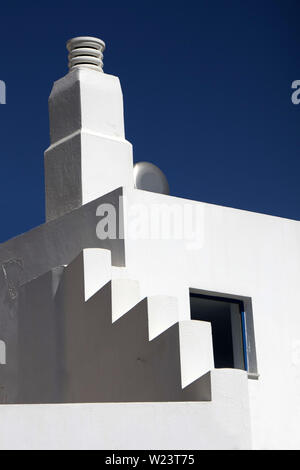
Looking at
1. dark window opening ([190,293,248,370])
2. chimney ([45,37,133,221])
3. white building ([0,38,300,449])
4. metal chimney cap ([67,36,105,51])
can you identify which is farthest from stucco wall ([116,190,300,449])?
metal chimney cap ([67,36,105,51])

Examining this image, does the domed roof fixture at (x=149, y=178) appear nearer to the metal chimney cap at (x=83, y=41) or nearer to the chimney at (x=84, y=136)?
the chimney at (x=84, y=136)

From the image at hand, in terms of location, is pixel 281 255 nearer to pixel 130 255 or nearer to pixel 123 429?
pixel 130 255

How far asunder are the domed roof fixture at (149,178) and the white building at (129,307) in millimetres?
23

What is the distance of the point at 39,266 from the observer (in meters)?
14.9

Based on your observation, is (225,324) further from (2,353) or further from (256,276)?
(2,353)

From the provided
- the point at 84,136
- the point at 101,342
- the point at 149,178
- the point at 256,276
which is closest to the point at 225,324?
the point at 149,178

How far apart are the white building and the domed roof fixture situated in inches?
0.9

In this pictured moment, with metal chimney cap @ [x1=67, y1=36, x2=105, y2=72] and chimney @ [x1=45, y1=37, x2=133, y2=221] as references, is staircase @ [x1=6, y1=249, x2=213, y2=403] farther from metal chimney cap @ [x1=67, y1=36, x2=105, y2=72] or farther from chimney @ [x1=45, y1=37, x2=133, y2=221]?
metal chimney cap @ [x1=67, y1=36, x2=105, y2=72]

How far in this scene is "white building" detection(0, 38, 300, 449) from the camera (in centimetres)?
1038

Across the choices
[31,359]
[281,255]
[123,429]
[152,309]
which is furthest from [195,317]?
[123,429]

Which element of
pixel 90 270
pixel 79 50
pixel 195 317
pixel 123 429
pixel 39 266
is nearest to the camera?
pixel 123 429

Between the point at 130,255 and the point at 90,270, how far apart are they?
794 mm

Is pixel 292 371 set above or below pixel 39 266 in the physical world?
below

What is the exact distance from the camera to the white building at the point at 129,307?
409 inches
